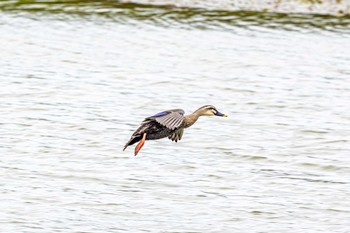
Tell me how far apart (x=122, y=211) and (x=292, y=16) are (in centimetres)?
1593

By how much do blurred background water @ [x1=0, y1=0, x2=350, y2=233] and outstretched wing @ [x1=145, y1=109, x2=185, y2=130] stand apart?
64.5 inches

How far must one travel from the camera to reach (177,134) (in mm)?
15922

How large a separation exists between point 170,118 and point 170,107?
8.77 meters

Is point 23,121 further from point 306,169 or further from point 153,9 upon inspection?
point 153,9

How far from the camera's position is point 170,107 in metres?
23.8

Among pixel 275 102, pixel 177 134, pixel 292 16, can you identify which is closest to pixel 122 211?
pixel 177 134

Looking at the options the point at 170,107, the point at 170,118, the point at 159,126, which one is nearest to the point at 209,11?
the point at 170,107

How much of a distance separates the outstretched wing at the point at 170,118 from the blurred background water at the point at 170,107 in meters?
1.64

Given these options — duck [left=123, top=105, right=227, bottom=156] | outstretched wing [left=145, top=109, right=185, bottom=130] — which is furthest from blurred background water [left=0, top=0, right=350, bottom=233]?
outstretched wing [left=145, top=109, right=185, bottom=130]

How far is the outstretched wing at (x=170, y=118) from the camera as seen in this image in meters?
14.8

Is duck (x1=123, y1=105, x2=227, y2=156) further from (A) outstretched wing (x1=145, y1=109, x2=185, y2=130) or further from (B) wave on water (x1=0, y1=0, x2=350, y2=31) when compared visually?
(B) wave on water (x1=0, y1=0, x2=350, y2=31)

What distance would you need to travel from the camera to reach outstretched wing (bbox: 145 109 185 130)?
14.8 meters

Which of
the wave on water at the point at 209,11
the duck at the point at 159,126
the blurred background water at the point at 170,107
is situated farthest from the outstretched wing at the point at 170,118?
the wave on water at the point at 209,11

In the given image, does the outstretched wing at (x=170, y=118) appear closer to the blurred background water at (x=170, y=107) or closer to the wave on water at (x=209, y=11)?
the blurred background water at (x=170, y=107)
